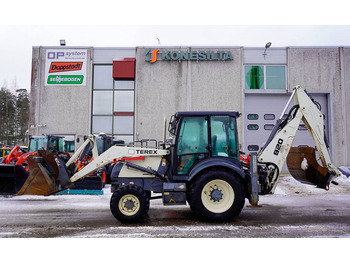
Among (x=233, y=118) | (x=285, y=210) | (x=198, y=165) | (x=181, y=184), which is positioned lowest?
(x=285, y=210)

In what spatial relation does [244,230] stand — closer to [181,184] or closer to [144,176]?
[181,184]

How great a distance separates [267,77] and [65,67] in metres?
12.8

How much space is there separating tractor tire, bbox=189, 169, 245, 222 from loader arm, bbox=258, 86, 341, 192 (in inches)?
41.8

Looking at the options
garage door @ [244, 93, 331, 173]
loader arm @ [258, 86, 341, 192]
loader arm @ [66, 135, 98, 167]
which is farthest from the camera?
garage door @ [244, 93, 331, 173]

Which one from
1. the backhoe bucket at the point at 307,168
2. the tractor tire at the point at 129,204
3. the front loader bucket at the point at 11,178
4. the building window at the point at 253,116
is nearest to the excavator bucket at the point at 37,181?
the front loader bucket at the point at 11,178

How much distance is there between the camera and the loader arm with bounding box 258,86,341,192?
6750 millimetres

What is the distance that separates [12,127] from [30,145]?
33.0m

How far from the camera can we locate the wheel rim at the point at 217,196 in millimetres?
6125

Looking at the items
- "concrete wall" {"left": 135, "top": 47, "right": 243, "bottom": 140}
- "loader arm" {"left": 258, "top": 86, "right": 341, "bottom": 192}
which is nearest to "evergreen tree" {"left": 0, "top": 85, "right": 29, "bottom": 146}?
"concrete wall" {"left": 135, "top": 47, "right": 243, "bottom": 140}

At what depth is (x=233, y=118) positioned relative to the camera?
650cm

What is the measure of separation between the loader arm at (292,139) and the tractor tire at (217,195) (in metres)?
1.06

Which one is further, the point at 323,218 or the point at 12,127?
the point at 12,127

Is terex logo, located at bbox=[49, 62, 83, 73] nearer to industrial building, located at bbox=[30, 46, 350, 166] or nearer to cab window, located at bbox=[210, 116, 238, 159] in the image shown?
industrial building, located at bbox=[30, 46, 350, 166]

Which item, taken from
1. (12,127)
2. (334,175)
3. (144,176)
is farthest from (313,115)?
(12,127)
